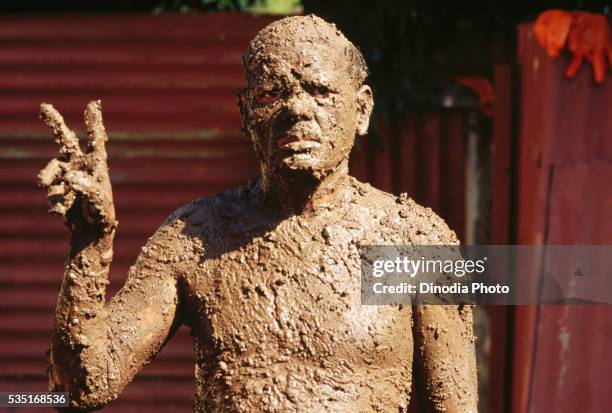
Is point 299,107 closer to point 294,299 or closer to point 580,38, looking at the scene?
point 294,299

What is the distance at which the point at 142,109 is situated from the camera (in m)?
5.96

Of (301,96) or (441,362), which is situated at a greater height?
(301,96)

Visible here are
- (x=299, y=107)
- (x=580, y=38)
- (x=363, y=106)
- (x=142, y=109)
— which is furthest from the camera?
(x=142, y=109)

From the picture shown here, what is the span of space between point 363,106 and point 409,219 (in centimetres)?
36

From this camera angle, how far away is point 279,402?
117 inches

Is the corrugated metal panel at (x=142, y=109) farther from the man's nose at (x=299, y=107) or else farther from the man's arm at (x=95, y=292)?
the man's nose at (x=299, y=107)

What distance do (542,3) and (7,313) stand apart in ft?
11.1

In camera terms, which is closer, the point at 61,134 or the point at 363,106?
the point at 61,134

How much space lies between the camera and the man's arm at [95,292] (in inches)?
106

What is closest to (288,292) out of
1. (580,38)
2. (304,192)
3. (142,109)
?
(304,192)

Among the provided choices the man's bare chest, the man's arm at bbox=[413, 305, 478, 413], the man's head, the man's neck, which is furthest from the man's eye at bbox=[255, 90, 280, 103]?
the man's arm at bbox=[413, 305, 478, 413]

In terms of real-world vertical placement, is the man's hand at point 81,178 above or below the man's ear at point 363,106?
below

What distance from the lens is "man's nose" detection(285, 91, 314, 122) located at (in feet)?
9.96

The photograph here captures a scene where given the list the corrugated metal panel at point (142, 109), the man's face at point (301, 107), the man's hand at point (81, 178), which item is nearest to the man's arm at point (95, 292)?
the man's hand at point (81, 178)
